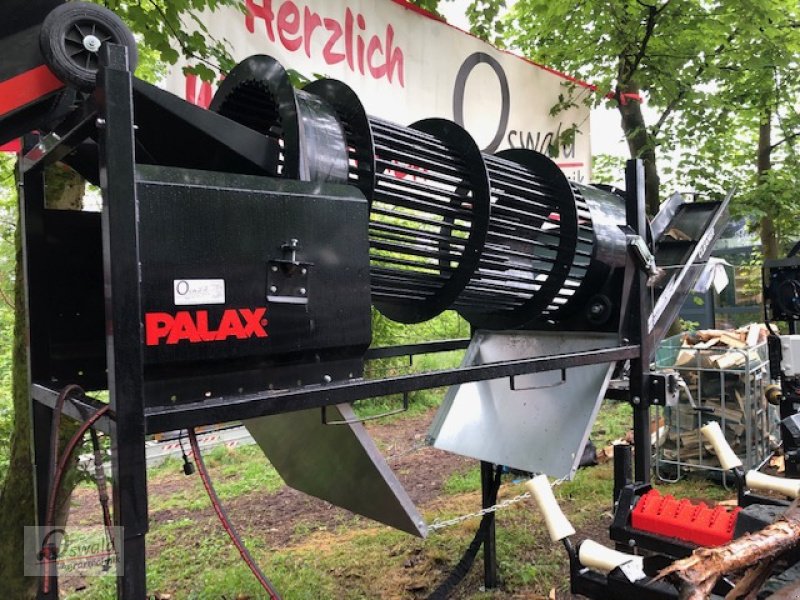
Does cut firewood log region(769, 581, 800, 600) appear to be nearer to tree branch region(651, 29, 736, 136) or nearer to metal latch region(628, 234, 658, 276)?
metal latch region(628, 234, 658, 276)

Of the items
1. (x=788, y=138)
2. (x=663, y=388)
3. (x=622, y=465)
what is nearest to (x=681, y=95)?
(x=788, y=138)

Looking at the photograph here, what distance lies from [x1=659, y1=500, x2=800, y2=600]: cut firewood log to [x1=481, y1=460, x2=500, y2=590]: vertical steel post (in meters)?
2.32

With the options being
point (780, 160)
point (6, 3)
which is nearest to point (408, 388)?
point (6, 3)

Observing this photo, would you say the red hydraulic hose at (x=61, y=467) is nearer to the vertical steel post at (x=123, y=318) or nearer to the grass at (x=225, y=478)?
the vertical steel post at (x=123, y=318)

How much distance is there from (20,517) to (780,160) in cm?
882

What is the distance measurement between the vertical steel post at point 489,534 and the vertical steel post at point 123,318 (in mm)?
2514

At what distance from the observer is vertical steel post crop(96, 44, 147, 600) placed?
1.19 meters

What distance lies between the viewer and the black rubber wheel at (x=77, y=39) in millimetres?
1391

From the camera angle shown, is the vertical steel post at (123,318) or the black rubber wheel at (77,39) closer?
the vertical steel post at (123,318)

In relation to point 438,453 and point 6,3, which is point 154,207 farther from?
point 438,453

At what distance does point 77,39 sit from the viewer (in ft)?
4.72

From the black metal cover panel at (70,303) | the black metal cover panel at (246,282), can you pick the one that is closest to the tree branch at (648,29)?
the black metal cover panel at (246,282)

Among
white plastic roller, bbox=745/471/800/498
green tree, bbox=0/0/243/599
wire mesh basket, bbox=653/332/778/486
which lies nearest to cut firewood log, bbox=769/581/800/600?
white plastic roller, bbox=745/471/800/498

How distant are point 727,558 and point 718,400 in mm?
5210
